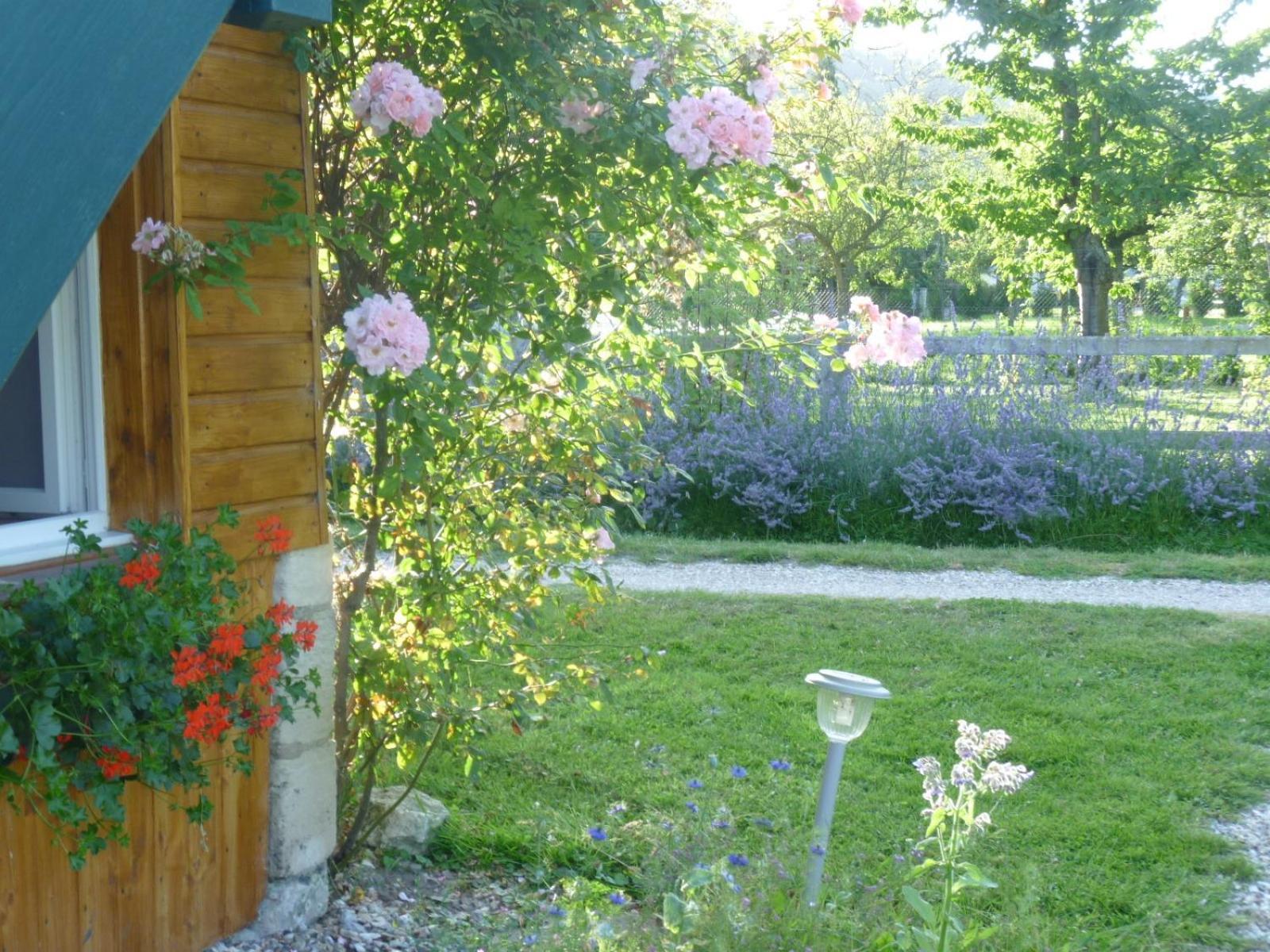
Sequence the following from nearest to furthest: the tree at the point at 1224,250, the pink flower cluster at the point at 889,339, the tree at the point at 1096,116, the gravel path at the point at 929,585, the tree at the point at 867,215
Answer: the pink flower cluster at the point at 889,339
the gravel path at the point at 929,585
the tree at the point at 1096,116
the tree at the point at 1224,250
the tree at the point at 867,215

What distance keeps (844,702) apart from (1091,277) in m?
14.1

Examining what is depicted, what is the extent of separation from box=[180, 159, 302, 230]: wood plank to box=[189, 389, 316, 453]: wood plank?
1.41ft

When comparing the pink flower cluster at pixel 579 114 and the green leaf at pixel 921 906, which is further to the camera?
the pink flower cluster at pixel 579 114

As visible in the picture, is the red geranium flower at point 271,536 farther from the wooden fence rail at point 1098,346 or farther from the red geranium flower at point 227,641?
the wooden fence rail at point 1098,346

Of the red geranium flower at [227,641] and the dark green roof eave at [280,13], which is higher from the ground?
the dark green roof eave at [280,13]

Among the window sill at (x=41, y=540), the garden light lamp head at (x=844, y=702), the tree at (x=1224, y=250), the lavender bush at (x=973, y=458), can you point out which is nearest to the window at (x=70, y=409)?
the window sill at (x=41, y=540)

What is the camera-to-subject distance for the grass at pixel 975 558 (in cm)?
757

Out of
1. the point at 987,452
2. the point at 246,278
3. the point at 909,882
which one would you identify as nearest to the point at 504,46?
the point at 246,278

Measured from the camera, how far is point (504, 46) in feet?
10.5

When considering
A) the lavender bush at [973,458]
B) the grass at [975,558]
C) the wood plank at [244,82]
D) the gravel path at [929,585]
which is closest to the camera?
the wood plank at [244,82]

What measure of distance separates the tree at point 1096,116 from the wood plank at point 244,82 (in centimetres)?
1184

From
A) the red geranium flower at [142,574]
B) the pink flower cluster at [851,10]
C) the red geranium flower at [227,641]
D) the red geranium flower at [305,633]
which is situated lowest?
the red geranium flower at [305,633]

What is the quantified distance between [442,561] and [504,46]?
145cm

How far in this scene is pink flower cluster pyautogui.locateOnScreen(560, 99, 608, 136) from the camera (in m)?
3.23
